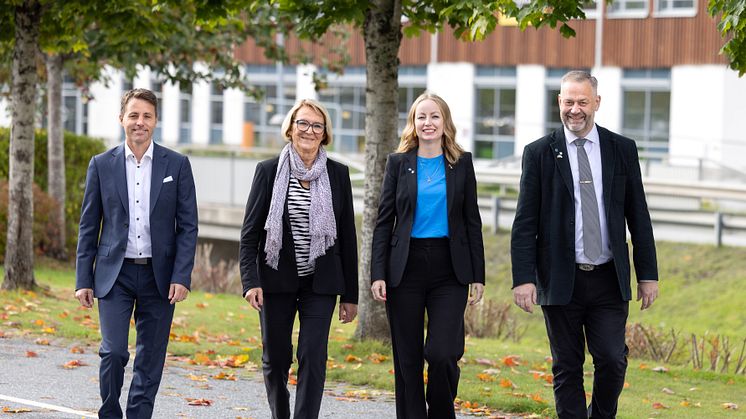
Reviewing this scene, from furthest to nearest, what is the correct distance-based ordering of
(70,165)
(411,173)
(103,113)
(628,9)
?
1. (103,113)
2. (628,9)
3. (70,165)
4. (411,173)

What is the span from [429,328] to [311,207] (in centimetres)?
95

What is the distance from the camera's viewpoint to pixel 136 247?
24.1 feet

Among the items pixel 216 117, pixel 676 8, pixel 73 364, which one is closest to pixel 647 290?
pixel 73 364

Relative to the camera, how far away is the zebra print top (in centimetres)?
748

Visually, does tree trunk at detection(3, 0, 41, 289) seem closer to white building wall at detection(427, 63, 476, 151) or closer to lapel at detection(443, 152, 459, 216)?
lapel at detection(443, 152, 459, 216)

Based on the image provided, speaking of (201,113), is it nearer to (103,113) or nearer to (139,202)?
(103,113)

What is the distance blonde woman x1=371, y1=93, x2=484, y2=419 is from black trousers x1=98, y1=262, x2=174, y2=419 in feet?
4.08

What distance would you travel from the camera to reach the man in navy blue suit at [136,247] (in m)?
7.32

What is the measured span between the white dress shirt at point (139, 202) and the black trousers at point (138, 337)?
0.10 metres

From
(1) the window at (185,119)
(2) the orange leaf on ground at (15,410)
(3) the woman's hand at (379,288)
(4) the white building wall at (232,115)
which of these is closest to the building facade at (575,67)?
(4) the white building wall at (232,115)

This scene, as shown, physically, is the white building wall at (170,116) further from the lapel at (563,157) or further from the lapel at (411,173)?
the lapel at (563,157)

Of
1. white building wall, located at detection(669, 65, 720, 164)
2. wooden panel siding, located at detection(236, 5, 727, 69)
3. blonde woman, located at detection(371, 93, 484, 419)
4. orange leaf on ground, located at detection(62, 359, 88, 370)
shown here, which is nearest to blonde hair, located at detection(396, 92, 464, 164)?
blonde woman, located at detection(371, 93, 484, 419)

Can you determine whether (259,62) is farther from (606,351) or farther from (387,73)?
(606,351)

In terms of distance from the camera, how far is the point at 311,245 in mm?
7461
